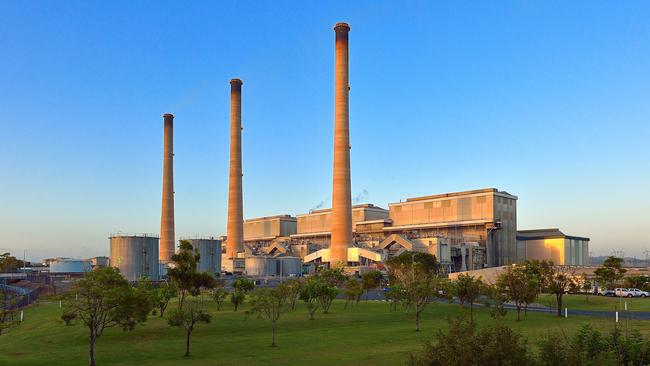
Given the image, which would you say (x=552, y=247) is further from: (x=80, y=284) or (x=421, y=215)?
(x=80, y=284)

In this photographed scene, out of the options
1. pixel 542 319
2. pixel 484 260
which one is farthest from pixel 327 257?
pixel 542 319

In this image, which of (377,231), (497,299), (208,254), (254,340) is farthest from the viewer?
(377,231)

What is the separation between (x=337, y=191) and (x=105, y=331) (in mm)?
87155

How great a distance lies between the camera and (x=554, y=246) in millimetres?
150000

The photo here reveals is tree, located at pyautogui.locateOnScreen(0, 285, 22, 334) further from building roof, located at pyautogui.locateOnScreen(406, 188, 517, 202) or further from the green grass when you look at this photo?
building roof, located at pyautogui.locateOnScreen(406, 188, 517, 202)

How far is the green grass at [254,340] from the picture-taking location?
35.4m

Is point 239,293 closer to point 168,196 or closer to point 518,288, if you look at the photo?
point 518,288

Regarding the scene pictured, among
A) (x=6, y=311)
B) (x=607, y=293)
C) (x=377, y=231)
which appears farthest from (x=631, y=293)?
(x=377, y=231)

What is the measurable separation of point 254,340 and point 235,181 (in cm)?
11841

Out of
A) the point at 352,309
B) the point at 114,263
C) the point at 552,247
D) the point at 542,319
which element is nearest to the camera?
the point at 542,319

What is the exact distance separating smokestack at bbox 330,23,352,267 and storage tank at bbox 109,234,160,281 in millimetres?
43418

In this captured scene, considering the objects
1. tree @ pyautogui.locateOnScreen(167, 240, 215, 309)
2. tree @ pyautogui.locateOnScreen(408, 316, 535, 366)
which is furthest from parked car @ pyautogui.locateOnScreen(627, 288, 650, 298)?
tree @ pyautogui.locateOnScreen(408, 316, 535, 366)

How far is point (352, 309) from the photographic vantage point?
2685 inches

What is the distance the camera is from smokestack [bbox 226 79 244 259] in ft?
525
